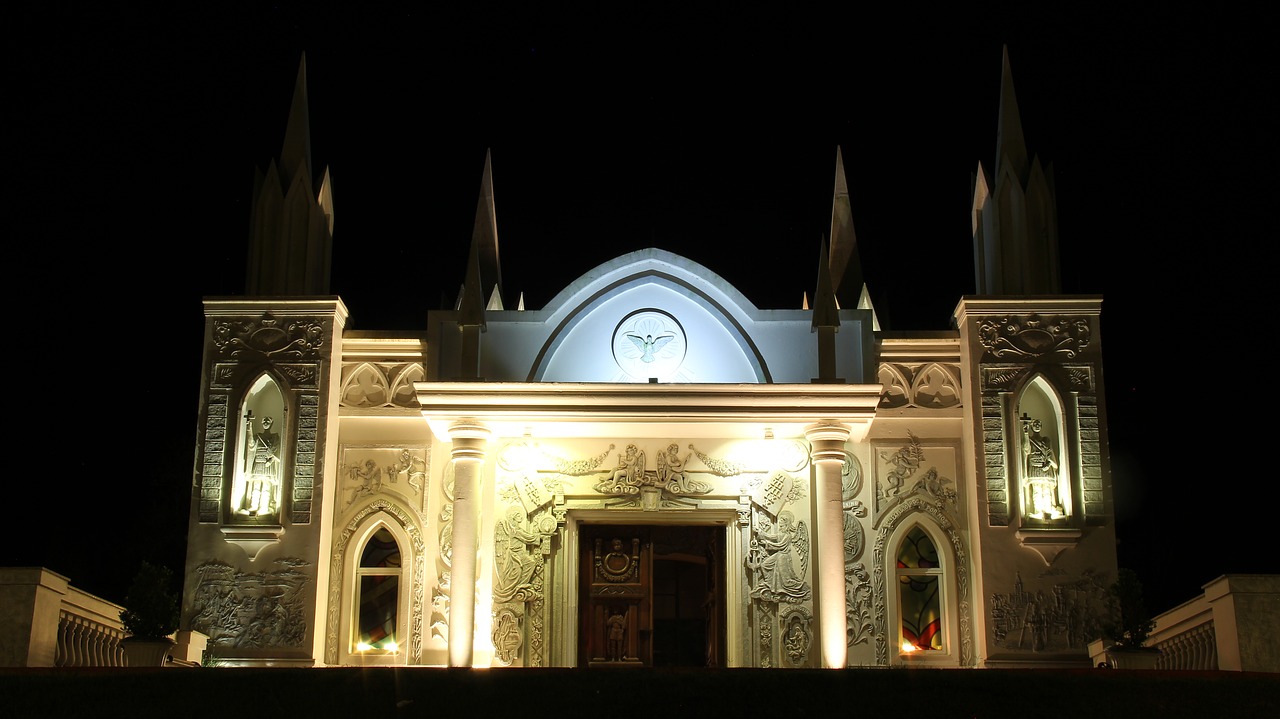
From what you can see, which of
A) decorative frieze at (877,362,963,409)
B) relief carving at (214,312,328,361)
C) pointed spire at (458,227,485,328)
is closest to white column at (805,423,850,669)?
decorative frieze at (877,362,963,409)

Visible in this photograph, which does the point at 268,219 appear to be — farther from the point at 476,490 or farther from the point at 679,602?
the point at 679,602

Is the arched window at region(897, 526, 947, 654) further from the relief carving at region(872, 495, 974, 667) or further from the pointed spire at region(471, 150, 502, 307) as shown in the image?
the pointed spire at region(471, 150, 502, 307)

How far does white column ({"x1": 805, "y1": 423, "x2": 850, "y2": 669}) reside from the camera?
1872cm

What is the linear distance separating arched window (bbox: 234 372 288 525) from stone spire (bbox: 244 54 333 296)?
1.46 meters

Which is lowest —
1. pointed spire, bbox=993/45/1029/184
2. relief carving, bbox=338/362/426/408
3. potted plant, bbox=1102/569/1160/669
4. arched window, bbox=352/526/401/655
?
potted plant, bbox=1102/569/1160/669

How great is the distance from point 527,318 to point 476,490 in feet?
8.33

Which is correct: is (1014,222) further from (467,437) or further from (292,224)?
(292,224)

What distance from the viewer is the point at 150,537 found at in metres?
32.2

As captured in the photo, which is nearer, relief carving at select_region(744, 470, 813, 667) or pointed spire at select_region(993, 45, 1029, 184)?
relief carving at select_region(744, 470, 813, 667)

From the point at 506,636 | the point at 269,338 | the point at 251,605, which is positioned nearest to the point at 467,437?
the point at 506,636

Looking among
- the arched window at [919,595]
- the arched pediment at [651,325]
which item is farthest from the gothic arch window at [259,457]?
the arched window at [919,595]

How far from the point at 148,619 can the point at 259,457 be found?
3.65 meters

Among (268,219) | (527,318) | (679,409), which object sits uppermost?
(268,219)

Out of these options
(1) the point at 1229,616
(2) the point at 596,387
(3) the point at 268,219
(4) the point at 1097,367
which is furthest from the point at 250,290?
(1) the point at 1229,616
